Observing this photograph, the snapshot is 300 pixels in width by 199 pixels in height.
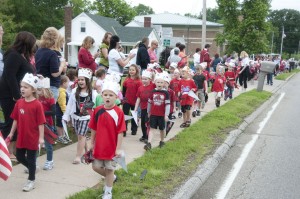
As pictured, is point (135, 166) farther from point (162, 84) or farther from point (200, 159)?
point (162, 84)

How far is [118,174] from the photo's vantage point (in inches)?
242

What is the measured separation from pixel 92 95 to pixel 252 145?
4212 millimetres

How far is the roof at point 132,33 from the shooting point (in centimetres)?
5750

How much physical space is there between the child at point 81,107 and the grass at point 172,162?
0.91m

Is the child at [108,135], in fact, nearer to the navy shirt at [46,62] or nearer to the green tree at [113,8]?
the navy shirt at [46,62]

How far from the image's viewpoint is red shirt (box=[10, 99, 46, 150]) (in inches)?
212

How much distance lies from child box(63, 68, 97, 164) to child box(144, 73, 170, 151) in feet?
5.10

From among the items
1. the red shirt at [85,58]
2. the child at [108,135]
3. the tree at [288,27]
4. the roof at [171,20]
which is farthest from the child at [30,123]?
the tree at [288,27]

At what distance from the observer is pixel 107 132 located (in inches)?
201

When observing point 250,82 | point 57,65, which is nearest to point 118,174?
point 57,65

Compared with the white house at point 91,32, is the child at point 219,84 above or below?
below

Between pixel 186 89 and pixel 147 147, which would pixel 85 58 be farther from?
pixel 186 89

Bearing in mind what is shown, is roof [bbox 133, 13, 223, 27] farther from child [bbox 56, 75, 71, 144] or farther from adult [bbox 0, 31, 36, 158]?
adult [bbox 0, 31, 36, 158]

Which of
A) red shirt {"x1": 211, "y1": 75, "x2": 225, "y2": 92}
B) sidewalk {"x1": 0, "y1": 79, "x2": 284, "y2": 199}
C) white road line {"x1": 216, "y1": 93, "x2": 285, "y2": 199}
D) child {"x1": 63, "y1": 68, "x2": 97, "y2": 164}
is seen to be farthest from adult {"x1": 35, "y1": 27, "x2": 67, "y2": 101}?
red shirt {"x1": 211, "y1": 75, "x2": 225, "y2": 92}
